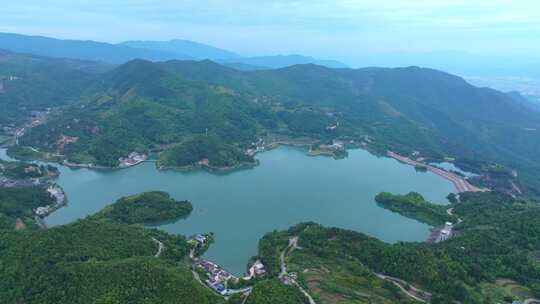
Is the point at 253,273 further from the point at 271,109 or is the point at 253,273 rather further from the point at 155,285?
the point at 271,109

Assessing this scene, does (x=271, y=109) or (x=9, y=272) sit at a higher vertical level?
(x=271, y=109)

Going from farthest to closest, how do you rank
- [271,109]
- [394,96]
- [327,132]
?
[394,96]
[271,109]
[327,132]

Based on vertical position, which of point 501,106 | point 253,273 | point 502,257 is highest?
point 501,106

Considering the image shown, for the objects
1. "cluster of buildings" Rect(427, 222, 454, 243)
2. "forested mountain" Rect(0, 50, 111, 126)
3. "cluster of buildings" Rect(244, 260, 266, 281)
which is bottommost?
"cluster of buildings" Rect(244, 260, 266, 281)

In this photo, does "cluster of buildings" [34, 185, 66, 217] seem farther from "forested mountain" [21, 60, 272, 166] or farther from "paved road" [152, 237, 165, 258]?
"paved road" [152, 237, 165, 258]

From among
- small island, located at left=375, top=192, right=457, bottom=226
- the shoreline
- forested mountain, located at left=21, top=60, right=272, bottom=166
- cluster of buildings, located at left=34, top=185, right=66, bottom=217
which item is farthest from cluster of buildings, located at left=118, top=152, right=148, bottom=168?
the shoreline

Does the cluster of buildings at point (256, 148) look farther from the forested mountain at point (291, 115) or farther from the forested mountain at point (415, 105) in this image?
the forested mountain at point (415, 105)

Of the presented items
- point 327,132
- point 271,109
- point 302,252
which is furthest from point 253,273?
point 271,109

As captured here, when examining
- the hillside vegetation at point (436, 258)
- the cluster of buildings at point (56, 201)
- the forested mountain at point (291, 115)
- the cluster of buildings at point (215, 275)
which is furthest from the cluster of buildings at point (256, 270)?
the forested mountain at point (291, 115)
